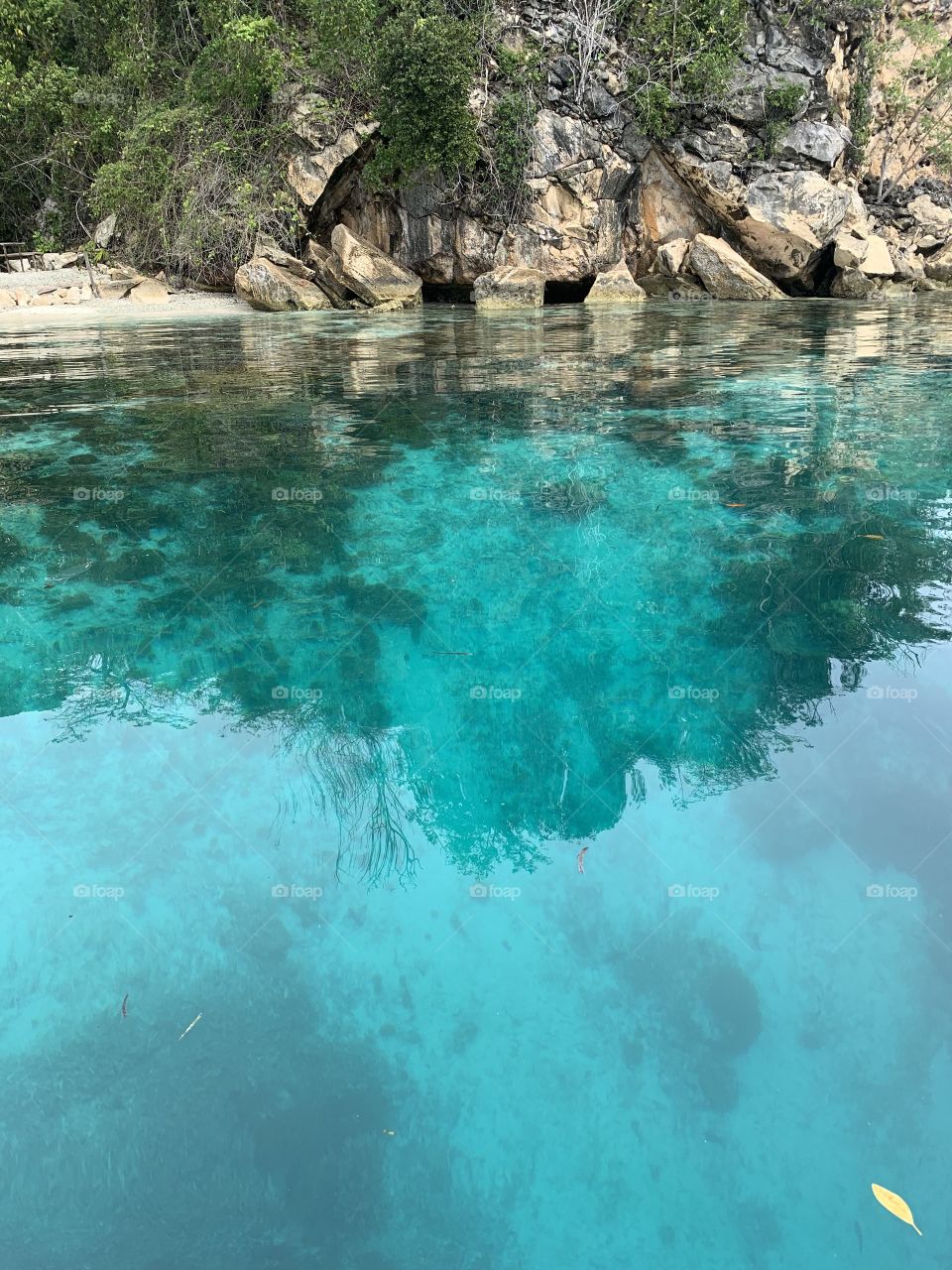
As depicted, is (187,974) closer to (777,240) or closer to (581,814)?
(581,814)

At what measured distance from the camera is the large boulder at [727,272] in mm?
19469

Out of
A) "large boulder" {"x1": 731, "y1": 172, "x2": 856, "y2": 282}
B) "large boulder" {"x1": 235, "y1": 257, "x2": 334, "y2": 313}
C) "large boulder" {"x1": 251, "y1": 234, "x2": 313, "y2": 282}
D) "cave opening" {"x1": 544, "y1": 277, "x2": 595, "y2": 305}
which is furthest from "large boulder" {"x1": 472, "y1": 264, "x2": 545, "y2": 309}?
"large boulder" {"x1": 731, "y1": 172, "x2": 856, "y2": 282}

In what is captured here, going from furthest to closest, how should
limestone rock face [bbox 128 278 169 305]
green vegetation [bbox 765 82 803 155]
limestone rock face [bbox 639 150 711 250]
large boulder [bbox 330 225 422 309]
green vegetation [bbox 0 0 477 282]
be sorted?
1. limestone rock face [bbox 639 150 711 250]
2. limestone rock face [bbox 128 278 169 305]
3. green vegetation [bbox 765 82 803 155]
4. large boulder [bbox 330 225 422 309]
5. green vegetation [bbox 0 0 477 282]

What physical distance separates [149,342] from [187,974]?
13517mm

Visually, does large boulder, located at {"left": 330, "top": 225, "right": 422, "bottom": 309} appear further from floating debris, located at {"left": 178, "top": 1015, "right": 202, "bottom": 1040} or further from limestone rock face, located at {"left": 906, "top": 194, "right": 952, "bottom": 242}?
floating debris, located at {"left": 178, "top": 1015, "right": 202, "bottom": 1040}

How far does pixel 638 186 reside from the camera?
20922 millimetres

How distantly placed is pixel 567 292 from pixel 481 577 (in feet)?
64.1

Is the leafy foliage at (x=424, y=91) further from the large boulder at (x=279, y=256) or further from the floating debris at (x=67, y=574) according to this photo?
the floating debris at (x=67, y=574)

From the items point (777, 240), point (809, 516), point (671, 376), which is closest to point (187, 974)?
point (809, 516)

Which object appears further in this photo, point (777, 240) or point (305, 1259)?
point (777, 240)

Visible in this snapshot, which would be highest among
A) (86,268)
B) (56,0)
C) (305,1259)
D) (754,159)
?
(56,0)

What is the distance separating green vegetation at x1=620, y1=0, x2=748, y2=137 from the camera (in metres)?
19.6

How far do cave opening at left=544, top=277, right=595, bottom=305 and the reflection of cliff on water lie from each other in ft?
45.6

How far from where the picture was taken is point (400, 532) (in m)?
4.81
